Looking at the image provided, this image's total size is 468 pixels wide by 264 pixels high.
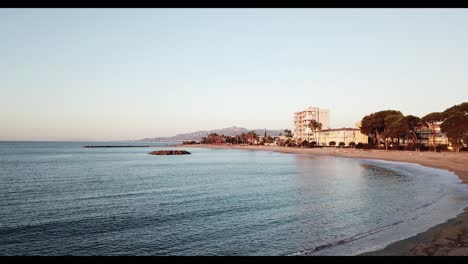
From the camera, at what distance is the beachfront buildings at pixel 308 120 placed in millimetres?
178475

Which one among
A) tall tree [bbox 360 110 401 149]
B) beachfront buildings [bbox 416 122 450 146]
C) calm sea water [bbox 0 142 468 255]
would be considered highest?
tall tree [bbox 360 110 401 149]

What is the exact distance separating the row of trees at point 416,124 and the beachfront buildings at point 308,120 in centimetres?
→ 5542

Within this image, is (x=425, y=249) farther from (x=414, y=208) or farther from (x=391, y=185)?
(x=391, y=185)

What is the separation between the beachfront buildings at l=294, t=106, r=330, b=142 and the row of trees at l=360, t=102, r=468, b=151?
55.4 meters

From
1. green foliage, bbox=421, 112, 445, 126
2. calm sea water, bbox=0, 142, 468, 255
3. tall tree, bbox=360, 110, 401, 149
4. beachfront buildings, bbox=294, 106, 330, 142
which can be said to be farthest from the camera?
beachfront buildings, bbox=294, 106, 330, 142

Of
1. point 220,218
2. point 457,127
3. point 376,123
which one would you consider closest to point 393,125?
point 376,123

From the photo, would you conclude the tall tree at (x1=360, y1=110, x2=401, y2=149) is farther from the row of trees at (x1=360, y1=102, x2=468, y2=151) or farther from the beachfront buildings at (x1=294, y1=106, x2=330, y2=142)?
the beachfront buildings at (x1=294, y1=106, x2=330, y2=142)

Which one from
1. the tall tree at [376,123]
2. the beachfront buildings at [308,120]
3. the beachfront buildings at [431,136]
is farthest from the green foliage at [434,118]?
the beachfront buildings at [308,120]

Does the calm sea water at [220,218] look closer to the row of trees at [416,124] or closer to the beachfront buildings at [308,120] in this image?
the row of trees at [416,124]

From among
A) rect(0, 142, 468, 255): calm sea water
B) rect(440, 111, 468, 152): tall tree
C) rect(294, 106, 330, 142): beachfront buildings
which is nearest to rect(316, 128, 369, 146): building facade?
rect(294, 106, 330, 142): beachfront buildings

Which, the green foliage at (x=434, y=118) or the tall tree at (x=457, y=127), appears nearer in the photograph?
the tall tree at (x=457, y=127)

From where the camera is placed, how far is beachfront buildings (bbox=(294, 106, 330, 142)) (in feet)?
586

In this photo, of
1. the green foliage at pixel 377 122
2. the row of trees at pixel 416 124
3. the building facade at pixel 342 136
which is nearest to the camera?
the row of trees at pixel 416 124

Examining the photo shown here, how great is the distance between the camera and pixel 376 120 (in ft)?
346
